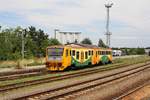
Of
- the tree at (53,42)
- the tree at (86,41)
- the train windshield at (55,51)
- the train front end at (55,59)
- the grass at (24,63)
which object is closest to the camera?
the train front end at (55,59)

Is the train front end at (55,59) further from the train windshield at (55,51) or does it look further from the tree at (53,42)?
the tree at (53,42)

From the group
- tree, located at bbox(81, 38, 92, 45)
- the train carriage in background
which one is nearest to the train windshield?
the train carriage in background

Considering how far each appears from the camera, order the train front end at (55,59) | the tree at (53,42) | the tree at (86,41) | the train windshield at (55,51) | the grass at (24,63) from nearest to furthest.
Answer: the train front end at (55,59)
the train windshield at (55,51)
the grass at (24,63)
the tree at (53,42)
the tree at (86,41)

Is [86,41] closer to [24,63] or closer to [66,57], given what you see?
[24,63]

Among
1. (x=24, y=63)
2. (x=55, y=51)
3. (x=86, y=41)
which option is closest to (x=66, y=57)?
(x=55, y=51)

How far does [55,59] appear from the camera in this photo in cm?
3522

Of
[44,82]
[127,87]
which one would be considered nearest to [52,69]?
[44,82]

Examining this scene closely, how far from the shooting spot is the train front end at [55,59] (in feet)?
115

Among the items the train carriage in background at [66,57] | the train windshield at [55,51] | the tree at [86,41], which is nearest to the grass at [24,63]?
the train carriage in background at [66,57]

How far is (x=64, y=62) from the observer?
35094 mm

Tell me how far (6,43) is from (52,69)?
2489 cm

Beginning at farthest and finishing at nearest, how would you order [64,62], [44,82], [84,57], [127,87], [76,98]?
[84,57] < [64,62] < [44,82] < [127,87] < [76,98]

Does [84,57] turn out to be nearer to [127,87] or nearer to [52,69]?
[52,69]

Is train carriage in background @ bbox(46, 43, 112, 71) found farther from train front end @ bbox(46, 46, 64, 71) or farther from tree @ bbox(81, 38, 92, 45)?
tree @ bbox(81, 38, 92, 45)
